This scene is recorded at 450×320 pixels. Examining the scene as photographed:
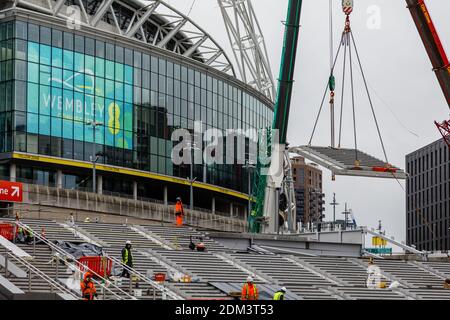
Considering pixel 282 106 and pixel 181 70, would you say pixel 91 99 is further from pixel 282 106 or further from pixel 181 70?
pixel 282 106

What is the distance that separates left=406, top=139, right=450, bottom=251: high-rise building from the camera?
174m

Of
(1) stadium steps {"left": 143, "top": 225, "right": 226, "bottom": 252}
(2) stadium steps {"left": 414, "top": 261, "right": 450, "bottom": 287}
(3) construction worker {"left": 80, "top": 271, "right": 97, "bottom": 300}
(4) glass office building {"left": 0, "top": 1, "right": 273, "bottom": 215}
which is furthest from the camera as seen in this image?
(4) glass office building {"left": 0, "top": 1, "right": 273, "bottom": 215}

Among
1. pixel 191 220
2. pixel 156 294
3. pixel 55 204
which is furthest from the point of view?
pixel 191 220

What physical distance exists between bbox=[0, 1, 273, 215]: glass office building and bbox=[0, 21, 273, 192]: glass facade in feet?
0.31

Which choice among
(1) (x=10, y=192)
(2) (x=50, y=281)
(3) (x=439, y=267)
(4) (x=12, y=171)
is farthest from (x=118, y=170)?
(2) (x=50, y=281)

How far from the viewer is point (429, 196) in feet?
596

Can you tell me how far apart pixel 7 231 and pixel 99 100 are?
53.0 m

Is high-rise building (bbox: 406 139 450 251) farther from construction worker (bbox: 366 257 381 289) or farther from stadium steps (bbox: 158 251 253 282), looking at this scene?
stadium steps (bbox: 158 251 253 282)

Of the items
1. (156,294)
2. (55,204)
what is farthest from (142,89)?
(156,294)

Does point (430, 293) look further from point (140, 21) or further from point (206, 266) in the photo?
point (140, 21)

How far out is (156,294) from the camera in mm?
37719

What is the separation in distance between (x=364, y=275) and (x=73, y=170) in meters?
46.0

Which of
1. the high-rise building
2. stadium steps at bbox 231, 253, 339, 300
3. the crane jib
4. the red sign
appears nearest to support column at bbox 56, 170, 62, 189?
the red sign

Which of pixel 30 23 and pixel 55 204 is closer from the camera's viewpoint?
pixel 55 204
